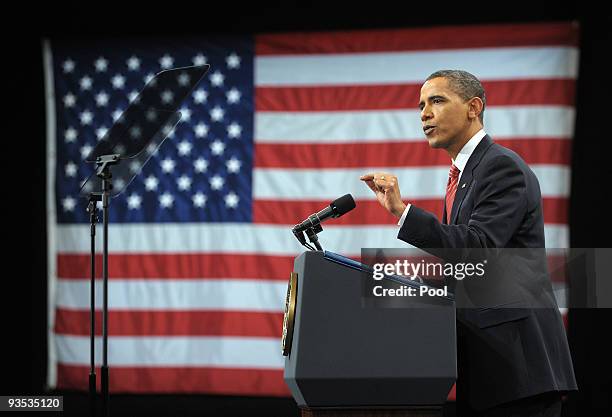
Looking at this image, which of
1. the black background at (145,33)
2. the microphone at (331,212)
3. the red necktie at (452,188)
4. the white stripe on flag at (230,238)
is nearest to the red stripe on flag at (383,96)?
the black background at (145,33)

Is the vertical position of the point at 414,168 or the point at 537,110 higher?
the point at 537,110

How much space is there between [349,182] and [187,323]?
4.07 feet

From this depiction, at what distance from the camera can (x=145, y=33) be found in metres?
4.38

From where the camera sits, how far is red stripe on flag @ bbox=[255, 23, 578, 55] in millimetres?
4066

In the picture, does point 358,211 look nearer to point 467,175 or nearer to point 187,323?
point 187,323

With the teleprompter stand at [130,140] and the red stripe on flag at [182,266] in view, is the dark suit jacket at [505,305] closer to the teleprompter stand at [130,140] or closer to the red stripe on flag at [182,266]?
the teleprompter stand at [130,140]

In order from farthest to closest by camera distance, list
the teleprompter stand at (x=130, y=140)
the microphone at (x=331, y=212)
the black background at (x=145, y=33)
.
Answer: the black background at (x=145, y=33), the teleprompter stand at (x=130, y=140), the microphone at (x=331, y=212)

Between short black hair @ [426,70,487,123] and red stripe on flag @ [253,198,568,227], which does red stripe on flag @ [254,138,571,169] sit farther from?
short black hair @ [426,70,487,123]

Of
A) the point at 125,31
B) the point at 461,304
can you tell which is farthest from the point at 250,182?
the point at 461,304

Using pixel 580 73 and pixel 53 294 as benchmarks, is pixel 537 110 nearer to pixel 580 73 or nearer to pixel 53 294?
pixel 580 73

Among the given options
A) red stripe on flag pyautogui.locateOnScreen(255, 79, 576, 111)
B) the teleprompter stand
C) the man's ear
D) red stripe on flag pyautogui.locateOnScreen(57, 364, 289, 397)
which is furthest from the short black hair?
red stripe on flag pyautogui.locateOnScreen(57, 364, 289, 397)

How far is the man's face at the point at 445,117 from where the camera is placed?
1873 millimetres

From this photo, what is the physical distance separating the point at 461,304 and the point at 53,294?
325 centimetres

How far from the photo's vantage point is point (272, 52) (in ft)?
14.0
